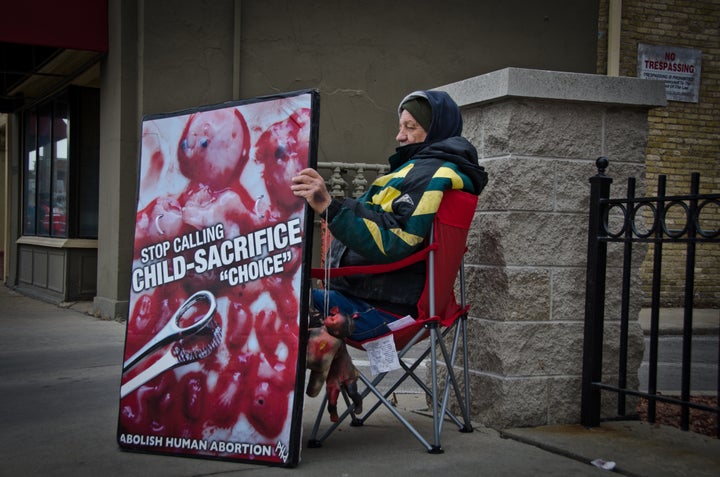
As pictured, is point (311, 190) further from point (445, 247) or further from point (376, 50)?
point (376, 50)

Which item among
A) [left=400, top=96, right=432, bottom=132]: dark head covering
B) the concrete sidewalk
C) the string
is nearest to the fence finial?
[left=400, top=96, right=432, bottom=132]: dark head covering

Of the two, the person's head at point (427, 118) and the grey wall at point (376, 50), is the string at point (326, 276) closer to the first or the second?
the person's head at point (427, 118)

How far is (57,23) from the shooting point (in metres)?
9.92

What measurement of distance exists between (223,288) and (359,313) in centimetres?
63

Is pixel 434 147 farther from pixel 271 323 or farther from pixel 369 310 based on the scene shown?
pixel 271 323

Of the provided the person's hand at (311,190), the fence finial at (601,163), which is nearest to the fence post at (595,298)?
the fence finial at (601,163)

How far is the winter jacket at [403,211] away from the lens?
3.75 metres

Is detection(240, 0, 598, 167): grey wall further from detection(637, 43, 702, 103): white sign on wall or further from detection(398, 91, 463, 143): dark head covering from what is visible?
detection(398, 91, 463, 143): dark head covering

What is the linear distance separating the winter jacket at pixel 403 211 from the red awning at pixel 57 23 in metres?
6.94

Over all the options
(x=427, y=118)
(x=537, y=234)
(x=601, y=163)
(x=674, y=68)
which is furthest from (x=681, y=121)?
(x=427, y=118)

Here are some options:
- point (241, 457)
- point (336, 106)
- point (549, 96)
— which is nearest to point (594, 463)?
point (241, 457)

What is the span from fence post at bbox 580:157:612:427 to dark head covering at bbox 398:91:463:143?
33.3 inches

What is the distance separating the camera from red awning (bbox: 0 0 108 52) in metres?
9.76

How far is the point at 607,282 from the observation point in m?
4.68
